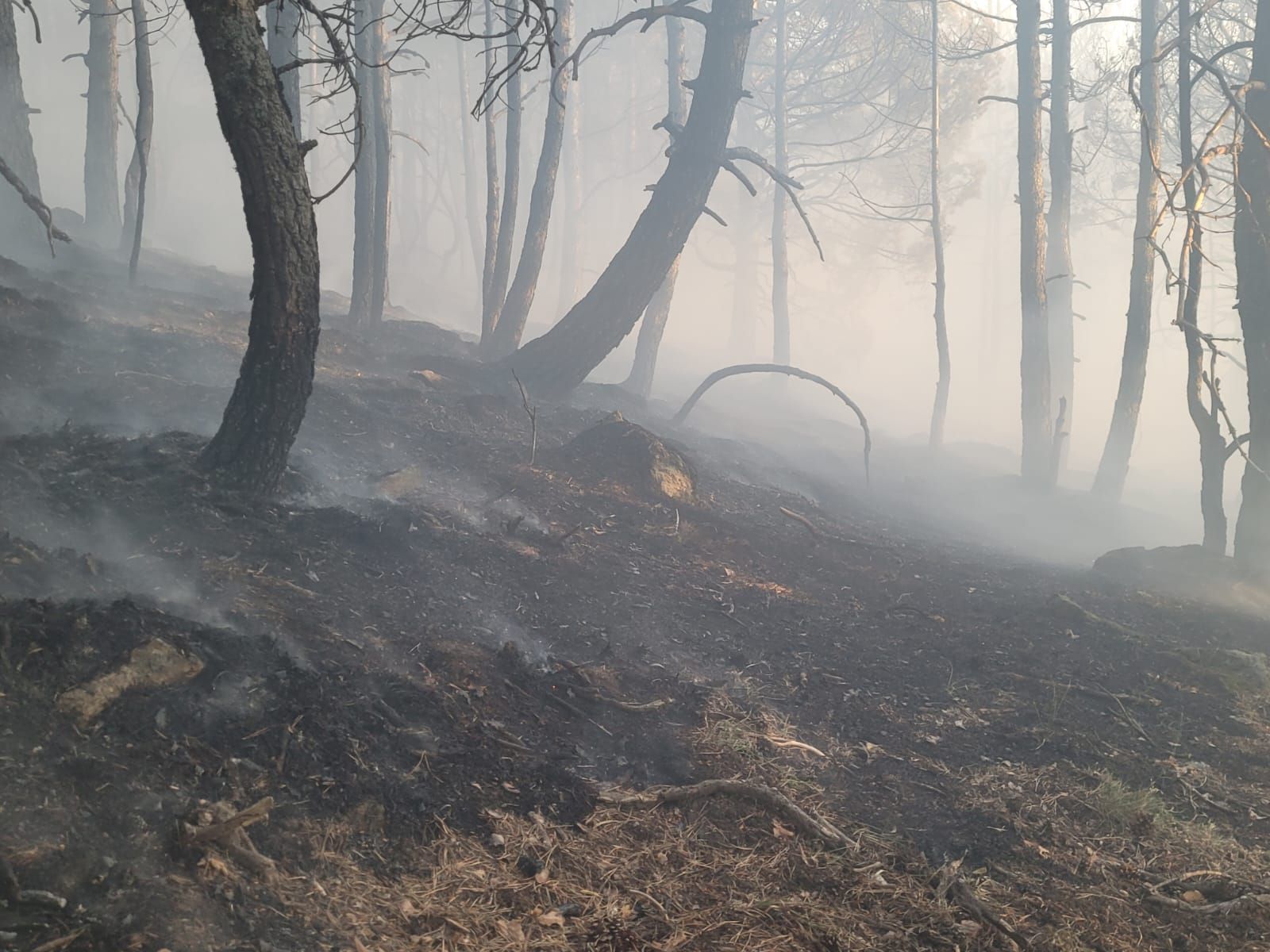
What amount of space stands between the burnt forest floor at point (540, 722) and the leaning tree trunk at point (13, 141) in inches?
209

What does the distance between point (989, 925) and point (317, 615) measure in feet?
10.7

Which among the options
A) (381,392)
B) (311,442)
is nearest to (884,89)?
Result: (381,392)

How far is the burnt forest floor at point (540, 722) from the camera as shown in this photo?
2709mm

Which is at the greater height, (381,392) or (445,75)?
(445,75)

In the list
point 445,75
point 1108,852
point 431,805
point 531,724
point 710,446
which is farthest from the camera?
point 445,75

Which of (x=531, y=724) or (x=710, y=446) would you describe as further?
(x=710, y=446)

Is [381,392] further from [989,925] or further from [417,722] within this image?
[989,925]

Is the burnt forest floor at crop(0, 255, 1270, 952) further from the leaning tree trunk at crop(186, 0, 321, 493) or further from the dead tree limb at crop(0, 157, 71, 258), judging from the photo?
the dead tree limb at crop(0, 157, 71, 258)

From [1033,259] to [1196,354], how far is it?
→ 8.11 meters

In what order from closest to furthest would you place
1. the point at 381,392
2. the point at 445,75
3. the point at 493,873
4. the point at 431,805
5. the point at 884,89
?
the point at 493,873 → the point at 431,805 → the point at 381,392 → the point at 884,89 → the point at 445,75

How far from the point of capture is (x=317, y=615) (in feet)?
14.3

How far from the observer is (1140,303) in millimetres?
13250

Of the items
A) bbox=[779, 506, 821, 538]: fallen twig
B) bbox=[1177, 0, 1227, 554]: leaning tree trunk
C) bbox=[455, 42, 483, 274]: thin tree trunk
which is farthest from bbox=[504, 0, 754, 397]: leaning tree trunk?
bbox=[455, 42, 483, 274]: thin tree trunk

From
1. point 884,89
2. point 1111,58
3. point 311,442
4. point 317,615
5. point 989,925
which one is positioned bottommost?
point 989,925
